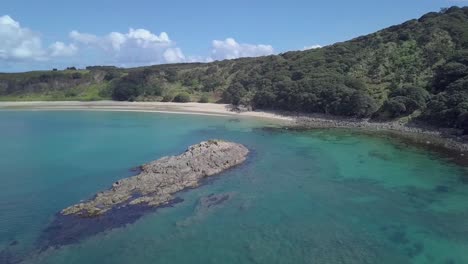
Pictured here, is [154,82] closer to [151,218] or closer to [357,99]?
[357,99]

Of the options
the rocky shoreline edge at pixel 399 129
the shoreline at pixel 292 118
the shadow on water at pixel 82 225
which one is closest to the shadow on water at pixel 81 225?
the shadow on water at pixel 82 225

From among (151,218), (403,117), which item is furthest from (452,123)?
(151,218)

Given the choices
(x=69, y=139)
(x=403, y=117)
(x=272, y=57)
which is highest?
(x=272, y=57)

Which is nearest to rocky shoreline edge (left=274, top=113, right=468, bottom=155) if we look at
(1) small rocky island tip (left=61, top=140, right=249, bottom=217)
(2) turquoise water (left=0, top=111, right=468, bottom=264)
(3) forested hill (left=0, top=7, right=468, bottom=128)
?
(3) forested hill (left=0, top=7, right=468, bottom=128)

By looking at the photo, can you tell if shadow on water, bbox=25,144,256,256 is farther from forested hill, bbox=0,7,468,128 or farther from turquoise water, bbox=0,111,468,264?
forested hill, bbox=0,7,468,128

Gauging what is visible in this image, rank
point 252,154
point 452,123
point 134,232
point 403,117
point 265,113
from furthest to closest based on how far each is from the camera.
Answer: point 265,113 < point 403,117 < point 452,123 < point 252,154 < point 134,232

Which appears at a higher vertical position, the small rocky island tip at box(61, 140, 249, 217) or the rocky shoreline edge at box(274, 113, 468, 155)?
the rocky shoreline edge at box(274, 113, 468, 155)

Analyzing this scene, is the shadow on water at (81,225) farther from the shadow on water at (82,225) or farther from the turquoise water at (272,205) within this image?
the turquoise water at (272,205)
